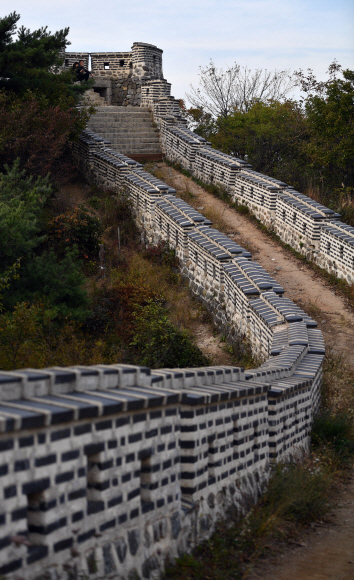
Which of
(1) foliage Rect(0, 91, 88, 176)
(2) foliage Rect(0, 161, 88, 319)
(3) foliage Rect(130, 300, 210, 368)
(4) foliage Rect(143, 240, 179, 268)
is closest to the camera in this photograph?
(3) foliage Rect(130, 300, 210, 368)

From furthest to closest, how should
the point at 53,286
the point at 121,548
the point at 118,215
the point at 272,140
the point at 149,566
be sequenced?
1. the point at 272,140
2. the point at 118,215
3. the point at 53,286
4. the point at 149,566
5. the point at 121,548

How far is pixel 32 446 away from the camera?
3.16m

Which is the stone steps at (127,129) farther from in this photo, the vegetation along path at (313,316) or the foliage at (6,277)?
the foliage at (6,277)

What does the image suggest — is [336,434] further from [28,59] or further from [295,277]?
[28,59]

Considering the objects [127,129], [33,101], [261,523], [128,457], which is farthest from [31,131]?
[128,457]

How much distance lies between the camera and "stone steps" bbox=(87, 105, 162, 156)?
2383cm

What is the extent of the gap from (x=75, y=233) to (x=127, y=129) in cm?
978

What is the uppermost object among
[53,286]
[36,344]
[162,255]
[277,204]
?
[277,204]

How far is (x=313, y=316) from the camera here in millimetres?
13445

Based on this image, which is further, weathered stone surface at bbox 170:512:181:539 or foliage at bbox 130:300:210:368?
foliage at bbox 130:300:210:368

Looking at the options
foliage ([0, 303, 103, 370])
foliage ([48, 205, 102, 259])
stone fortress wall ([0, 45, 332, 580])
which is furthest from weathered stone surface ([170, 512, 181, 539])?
foliage ([48, 205, 102, 259])

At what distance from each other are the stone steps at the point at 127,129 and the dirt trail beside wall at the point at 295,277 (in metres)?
3.54

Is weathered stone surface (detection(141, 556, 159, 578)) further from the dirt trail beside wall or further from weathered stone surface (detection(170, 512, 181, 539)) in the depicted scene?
the dirt trail beside wall

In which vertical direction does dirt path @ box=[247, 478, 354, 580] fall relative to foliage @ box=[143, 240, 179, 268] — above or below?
below
